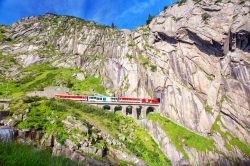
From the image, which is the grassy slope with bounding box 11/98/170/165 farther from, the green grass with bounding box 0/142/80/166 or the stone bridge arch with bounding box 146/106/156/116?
the green grass with bounding box 0/142/80/166

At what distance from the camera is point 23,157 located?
6.58 metres

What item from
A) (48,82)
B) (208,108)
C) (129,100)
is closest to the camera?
(129,100)

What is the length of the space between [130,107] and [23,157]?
6488 centimetres

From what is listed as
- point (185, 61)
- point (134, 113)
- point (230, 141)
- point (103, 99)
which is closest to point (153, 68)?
point (185, 61)

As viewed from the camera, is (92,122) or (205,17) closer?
(92,122)

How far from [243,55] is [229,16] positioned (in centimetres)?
1653

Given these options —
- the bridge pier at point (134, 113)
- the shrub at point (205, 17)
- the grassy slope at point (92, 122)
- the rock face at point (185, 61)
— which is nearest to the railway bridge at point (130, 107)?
the bridge pier at point (134, 113)

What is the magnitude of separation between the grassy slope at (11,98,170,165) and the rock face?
43.4ft

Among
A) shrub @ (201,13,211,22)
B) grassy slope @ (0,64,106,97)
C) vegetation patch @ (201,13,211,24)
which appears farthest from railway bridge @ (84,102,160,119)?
shrub @ (201,13,211,22)

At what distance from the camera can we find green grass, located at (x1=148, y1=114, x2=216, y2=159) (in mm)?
60706

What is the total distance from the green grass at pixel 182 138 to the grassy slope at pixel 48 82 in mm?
26268

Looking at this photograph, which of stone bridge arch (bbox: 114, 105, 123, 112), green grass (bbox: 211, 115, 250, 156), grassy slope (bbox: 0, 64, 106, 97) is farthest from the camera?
grassy slope (bbox: 0, 64, 106, 97)

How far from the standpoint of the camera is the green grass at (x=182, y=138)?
6071 centimetres

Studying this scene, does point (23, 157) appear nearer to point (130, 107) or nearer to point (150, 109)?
point (130, 107)
